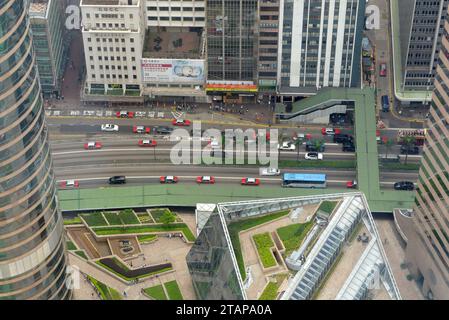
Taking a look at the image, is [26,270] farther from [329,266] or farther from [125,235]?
[125,235]

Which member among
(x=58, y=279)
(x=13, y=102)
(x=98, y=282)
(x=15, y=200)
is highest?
(x=13, y=102)

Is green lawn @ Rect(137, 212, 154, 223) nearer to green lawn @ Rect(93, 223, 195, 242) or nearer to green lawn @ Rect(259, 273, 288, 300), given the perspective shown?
green lawn @ Rect(93, 223, 195, 242)

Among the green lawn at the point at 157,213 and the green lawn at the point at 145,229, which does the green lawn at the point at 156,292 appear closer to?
the green lawn at the point at 145,229

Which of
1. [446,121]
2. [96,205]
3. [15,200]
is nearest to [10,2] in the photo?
[15,200]

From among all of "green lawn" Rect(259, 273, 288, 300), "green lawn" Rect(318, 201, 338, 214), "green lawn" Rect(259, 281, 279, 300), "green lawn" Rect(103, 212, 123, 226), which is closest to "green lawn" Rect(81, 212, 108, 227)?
"green lawn" Rect(103, 212, 123, 226)

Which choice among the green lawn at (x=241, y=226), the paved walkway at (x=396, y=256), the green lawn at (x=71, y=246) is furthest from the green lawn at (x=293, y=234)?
the green lawn at (x=71, y=246)

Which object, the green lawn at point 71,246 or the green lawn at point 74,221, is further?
the green lawn at point 74,221

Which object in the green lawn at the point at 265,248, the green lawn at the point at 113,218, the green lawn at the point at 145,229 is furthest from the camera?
the green lawn at the point at 113,218
